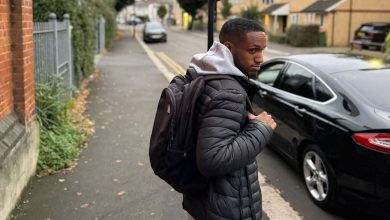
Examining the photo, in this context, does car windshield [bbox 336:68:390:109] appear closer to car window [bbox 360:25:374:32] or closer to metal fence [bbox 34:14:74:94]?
metal fence [bbox 34:14:74:94]

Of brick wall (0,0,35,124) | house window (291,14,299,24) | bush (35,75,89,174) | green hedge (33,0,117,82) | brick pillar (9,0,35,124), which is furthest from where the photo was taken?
house window (291,14,299,24)

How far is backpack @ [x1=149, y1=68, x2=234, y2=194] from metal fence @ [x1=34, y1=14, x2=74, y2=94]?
470 centimetres

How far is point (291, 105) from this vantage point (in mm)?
5277

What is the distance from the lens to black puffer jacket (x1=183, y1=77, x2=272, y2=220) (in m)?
2.11

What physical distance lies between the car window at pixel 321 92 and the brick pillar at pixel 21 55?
3.03m

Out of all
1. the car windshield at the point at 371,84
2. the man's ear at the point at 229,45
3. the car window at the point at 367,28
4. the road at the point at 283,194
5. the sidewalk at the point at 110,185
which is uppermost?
the car window at the point at 367,28

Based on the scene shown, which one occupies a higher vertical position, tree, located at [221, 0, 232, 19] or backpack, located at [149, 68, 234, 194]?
tree, located at [221, 0, 232, 19]

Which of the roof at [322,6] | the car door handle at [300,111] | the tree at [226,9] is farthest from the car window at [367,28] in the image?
the tree at [226,9]

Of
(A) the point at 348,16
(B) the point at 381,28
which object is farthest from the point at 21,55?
(A) the point at 348,16

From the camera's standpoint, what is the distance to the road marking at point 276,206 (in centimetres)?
429

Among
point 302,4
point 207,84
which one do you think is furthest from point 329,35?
point 207,84

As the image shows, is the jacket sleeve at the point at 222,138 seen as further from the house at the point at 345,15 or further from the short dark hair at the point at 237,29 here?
the house at the point at 345,15

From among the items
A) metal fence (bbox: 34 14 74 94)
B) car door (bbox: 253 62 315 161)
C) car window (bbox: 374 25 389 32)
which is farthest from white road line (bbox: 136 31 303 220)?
car window (bbox: 374 25 389 32)

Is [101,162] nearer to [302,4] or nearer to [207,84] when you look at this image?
[207,84]
